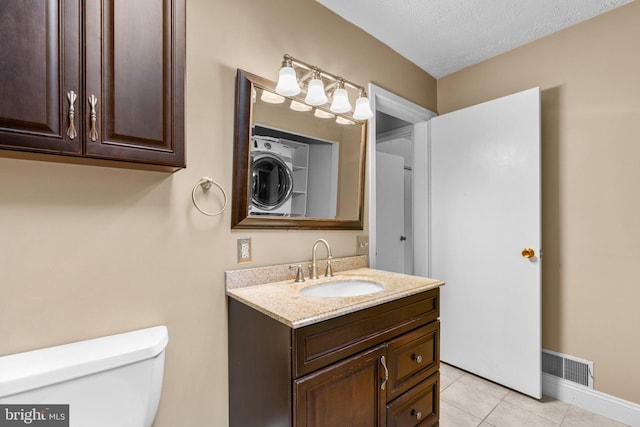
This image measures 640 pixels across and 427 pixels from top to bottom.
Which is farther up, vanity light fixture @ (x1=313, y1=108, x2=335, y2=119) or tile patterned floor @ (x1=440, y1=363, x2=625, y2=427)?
vanity light fixture @ (x1=313, y1=108, x2=335, y2=119)

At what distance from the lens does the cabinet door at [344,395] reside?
1.03 metres

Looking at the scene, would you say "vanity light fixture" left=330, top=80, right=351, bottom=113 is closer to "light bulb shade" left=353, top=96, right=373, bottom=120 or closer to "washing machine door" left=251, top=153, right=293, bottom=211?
"light bulb shade" left=353, top=96, right=373, bottom=120

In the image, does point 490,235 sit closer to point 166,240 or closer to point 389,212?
point 389,212

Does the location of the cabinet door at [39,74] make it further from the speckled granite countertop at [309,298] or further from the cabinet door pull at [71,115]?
the speckled granite countertop at [309,298]

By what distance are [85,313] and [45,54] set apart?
2.67 ft

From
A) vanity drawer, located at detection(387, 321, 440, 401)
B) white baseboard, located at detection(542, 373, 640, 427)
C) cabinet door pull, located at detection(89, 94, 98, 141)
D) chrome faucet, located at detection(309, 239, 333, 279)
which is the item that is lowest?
white baseboard, located at detection(542, 373, 640, 427)

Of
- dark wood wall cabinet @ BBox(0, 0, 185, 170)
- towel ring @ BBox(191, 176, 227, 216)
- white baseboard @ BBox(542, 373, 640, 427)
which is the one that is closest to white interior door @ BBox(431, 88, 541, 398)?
white baseboard @ BBox(542, 373, 640, 427)

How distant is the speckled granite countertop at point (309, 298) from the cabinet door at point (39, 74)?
776 millimetres

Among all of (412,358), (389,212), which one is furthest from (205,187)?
(389,212)

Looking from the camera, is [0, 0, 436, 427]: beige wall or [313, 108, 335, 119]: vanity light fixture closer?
[0, 0, 436, 427]: beige wall

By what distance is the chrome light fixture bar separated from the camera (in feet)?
4.67

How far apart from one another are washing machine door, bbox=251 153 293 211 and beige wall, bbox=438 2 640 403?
5.96ft

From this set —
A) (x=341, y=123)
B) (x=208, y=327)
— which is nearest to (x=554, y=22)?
(x=341, y=123)

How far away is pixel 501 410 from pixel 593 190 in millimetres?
1480
